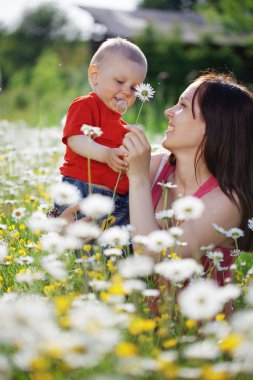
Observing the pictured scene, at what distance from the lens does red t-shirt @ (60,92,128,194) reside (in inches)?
130

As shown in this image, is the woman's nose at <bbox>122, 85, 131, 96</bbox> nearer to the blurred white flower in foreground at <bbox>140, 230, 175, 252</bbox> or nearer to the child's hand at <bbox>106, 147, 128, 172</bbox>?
the child's hand at <bbox>106, 147, 128, 172</bbox>

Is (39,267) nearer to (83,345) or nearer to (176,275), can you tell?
(176,275)

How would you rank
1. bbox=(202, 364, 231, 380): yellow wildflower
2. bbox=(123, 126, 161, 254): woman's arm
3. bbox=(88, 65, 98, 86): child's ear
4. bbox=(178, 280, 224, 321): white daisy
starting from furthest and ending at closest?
bbox=(88, 65, 98, 86): child's ear < bbox=(123, 126, 161, 254): woman's arm < bbox=(178, 280, 224, 321): white daisy < bbox=(202, 364, 231, 380): yellow wildflower

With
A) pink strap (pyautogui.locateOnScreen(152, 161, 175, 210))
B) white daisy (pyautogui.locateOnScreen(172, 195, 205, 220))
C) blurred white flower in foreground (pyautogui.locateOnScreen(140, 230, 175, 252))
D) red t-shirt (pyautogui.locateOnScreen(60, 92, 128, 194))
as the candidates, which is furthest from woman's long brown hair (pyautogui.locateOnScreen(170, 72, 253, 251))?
blurred white flower in foreground (pyautogui.locateOnScreen(140, 230, 175, 252))

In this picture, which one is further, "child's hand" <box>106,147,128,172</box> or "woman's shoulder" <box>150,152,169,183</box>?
"woman's shoulder" <box>150,152,169,183</box>

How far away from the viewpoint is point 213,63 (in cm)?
2270

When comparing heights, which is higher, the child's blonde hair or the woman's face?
the child's blonde hair

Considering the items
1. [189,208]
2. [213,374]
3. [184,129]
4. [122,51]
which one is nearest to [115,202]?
[184,129]

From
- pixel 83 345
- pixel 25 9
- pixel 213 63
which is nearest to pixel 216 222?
pixel 83 345

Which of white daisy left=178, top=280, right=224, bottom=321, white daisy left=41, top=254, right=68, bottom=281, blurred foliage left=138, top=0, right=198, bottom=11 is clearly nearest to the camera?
white daisy left=178, top=280, right=224, bottom=321

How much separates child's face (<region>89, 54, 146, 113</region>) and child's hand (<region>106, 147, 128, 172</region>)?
0.32 m

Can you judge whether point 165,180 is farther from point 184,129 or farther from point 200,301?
point 200,301

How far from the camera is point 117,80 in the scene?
11.0 ft

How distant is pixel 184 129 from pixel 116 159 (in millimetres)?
382
